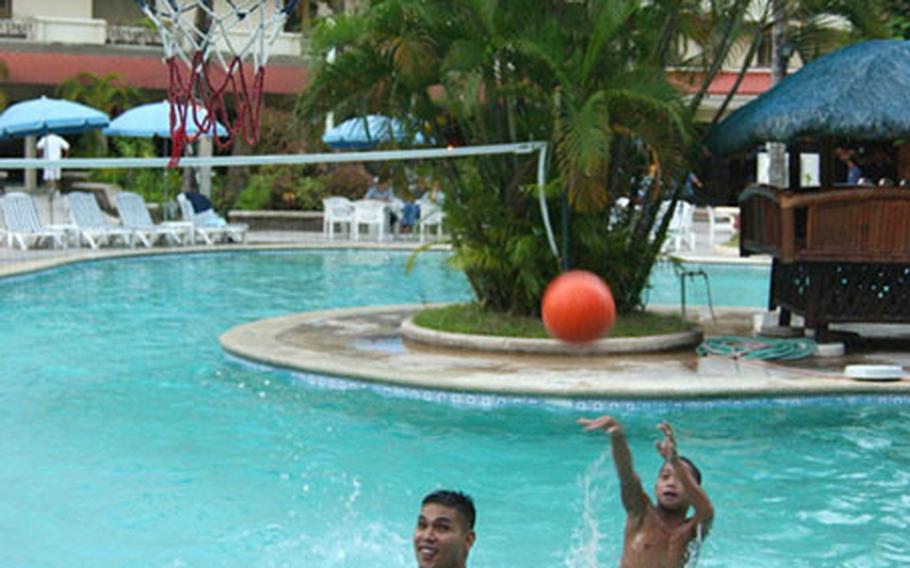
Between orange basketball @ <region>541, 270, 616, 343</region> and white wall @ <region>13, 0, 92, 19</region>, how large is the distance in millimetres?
39240

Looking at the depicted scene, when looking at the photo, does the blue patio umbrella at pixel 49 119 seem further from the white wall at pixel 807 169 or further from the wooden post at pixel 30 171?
the white wall at pixel 807 169

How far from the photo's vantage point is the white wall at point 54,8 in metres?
45.5

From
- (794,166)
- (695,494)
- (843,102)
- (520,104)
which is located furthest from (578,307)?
(794,166)

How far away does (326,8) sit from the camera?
1783 inches

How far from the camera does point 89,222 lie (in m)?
27.5

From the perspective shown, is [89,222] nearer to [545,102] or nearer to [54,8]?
[545,102]

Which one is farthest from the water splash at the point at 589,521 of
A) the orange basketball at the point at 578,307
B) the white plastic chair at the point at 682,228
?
the white plastic chair at the point at 682,228

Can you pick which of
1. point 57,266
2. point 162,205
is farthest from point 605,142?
point 162,205

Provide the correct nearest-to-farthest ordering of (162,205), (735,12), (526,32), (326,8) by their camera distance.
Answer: (526,32)
(735,12)
(162,205)
(326,8)

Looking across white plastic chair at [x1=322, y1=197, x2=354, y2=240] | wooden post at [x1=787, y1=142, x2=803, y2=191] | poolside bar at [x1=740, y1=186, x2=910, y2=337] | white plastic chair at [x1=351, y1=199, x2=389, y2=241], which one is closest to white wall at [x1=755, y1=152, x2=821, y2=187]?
white plastic chair at [x1=351, y1=199, x2=389, y2=241]

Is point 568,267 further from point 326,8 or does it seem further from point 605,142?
point 326,8

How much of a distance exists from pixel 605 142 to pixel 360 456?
392 centimetres

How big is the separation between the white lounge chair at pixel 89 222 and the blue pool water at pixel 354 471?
12121 mm

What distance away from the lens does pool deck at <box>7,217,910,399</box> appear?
12062 millimetres
